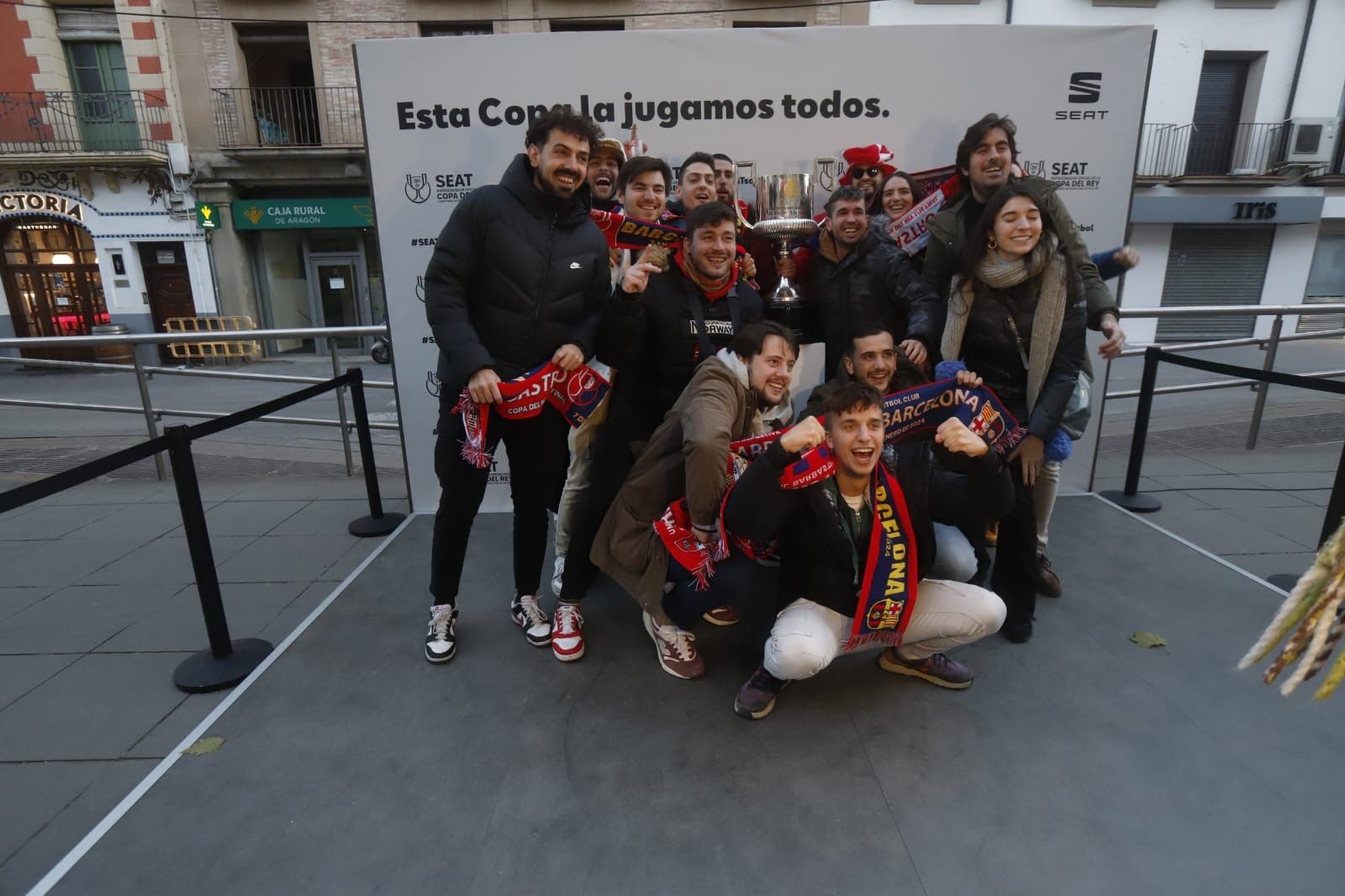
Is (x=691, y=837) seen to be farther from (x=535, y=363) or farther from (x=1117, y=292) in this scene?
(x=1117, y=292)

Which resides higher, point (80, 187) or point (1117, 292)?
point (80, 187)

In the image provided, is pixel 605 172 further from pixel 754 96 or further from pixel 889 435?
pixel 889 435

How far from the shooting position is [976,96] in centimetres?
376

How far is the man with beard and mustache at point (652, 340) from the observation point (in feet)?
8.87

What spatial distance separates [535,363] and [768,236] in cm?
128

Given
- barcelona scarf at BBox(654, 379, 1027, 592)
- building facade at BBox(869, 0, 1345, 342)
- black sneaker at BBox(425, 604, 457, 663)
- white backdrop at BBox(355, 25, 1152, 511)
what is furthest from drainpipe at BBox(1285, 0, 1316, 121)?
black sneaker at BBox(425, 604, 457, 663)

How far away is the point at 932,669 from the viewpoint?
2.57 m

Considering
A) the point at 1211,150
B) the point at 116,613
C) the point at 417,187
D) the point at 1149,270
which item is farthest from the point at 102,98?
the point at 1211,150

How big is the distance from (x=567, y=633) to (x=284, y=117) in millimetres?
16106

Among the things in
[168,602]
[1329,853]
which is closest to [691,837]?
[1329,853]

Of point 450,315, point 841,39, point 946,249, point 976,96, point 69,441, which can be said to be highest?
point 841,39

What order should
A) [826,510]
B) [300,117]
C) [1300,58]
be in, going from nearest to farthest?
[826,510] < [1300,58] < [300,117]

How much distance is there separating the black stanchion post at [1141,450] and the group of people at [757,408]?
155cm

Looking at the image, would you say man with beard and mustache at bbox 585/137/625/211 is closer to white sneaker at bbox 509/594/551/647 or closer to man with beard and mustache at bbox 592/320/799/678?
man with beard and mustache at bbox 592/320/799/678
